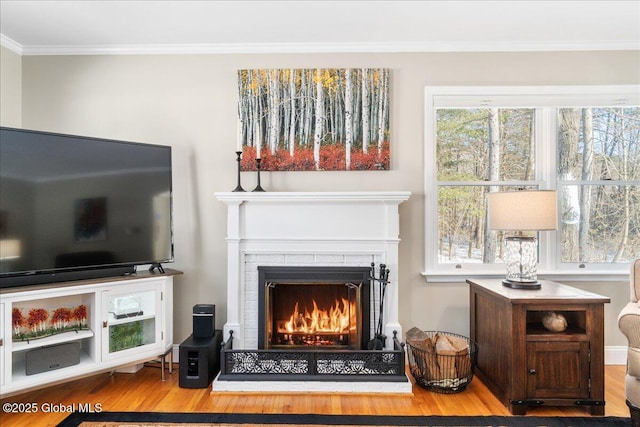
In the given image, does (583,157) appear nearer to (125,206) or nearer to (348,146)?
(348,146)

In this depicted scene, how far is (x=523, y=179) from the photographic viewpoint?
3.12 meters

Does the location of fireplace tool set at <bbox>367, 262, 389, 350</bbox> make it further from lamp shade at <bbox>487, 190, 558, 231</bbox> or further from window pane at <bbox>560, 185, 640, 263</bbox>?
window pane at <bbox>560, 185, 640, 263</bbox>

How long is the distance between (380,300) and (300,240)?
722 millimetres

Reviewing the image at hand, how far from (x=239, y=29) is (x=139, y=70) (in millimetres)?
922

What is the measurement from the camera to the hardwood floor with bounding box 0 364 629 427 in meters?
2.31

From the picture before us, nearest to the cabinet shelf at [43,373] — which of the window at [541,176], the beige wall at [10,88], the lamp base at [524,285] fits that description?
the beige wall at [10,88]

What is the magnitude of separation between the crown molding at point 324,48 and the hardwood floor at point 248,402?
8.18 feet

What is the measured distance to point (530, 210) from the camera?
8.12 feet

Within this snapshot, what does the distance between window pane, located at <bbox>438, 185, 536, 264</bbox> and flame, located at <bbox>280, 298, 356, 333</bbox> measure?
0.89 meters

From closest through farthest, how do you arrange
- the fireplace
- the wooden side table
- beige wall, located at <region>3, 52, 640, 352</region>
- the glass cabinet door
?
the wooden side table
the glass cabinet door
the fireplace
beige wall, located at <region>3, 52, 640, 352</region>

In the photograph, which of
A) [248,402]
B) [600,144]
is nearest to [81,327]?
[248,402]

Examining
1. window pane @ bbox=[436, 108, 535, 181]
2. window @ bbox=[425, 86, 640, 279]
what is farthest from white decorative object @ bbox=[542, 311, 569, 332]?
window pane @ bbox=[436, 108, 535, 181]

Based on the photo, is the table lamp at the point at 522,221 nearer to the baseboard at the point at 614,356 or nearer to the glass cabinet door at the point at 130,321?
the baseboard at the point at 614,356

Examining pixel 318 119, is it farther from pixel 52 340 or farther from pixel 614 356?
pixel 614 356
